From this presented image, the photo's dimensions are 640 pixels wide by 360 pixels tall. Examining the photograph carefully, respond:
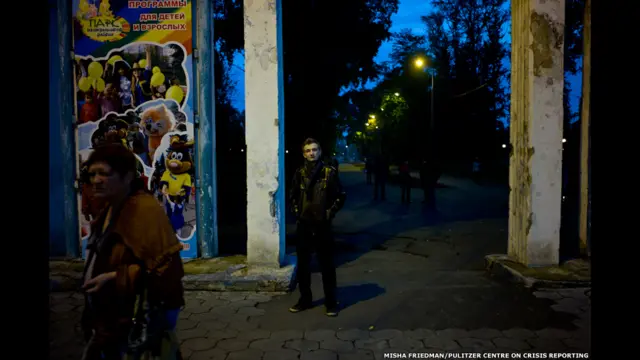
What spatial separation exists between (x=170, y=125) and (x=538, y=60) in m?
5.73

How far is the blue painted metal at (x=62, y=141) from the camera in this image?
6918mm

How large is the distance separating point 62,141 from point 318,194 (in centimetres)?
454

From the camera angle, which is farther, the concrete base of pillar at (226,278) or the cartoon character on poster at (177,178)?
the cartoon character on poster at (177,178)

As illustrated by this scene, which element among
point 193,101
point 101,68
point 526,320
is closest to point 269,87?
point 193,101

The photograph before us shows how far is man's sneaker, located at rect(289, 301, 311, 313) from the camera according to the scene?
525 cm

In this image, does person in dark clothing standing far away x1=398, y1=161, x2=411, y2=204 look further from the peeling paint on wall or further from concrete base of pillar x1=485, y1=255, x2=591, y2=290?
the peeling paint on wall

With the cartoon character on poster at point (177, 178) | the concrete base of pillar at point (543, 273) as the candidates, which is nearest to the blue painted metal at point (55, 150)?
the cartoon character on poster at point (177, 178)

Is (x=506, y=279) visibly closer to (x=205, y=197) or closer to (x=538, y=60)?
(x=538, y=60)

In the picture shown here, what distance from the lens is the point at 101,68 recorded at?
696 centimetres

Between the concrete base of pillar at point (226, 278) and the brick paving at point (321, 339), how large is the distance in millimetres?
799

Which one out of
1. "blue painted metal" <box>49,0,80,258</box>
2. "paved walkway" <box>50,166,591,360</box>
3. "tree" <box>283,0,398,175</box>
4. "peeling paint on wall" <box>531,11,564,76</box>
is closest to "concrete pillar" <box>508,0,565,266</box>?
"peeling paint on wall" <box>531,11,564,76</box>

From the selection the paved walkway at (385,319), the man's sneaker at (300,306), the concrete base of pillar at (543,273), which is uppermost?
the concrete base of pillar at (543,273)

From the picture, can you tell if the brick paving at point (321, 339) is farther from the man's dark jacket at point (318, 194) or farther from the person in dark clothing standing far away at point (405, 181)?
the person in dark clothing standing far away at point (405, 181)

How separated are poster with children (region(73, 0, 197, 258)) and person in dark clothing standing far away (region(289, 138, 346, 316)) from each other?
2.64 meters
